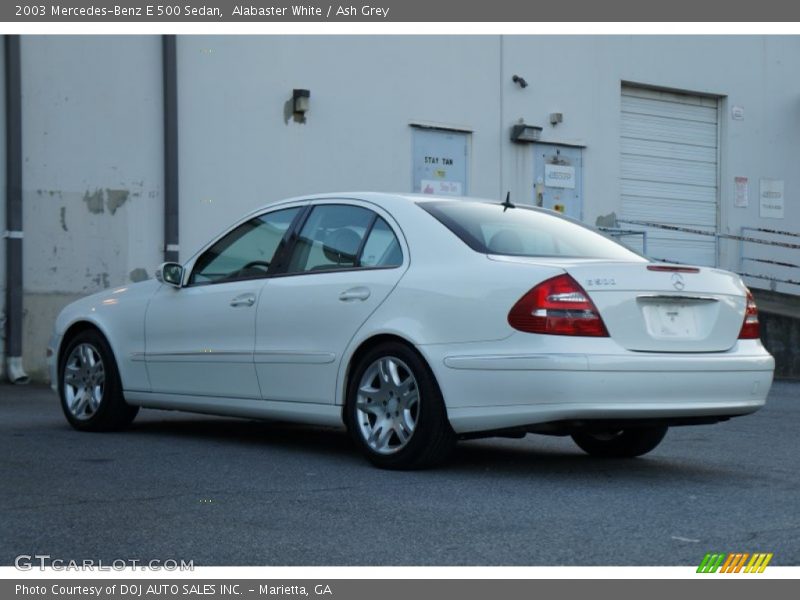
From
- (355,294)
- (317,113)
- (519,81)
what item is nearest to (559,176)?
(519,81)

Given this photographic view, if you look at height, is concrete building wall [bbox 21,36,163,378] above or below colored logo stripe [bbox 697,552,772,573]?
above

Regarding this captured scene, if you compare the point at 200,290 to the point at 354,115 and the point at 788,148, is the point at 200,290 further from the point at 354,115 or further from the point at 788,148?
the point at 788,148

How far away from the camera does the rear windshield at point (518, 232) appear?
22.0 ft

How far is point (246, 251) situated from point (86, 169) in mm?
6633

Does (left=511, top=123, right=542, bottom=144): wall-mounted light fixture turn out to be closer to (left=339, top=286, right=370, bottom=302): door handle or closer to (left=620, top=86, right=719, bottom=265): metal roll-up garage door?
(left=620, top=86, right=719, bottom=265): metal roll-up garage door

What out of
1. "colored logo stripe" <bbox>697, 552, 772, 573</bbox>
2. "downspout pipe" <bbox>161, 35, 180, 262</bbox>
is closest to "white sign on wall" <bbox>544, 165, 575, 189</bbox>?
"downspout pipe" <bbox>161, 35, 180, 262</bbox>

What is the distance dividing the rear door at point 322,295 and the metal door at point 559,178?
10771 mm

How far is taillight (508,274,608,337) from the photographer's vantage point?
20.0ft

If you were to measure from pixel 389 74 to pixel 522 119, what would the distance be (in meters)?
2.25

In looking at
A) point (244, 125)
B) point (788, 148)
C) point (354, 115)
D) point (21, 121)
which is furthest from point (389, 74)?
point (788, 148)

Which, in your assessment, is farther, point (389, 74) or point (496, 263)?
point (389, 74)

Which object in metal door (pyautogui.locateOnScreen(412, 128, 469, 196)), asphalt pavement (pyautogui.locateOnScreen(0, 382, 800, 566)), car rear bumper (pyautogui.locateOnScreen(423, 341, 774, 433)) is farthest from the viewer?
metal door (pyautogui.locateOnScreen(412, 128, 469, 196))

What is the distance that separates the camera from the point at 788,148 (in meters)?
21.5

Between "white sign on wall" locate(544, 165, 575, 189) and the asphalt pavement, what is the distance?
32.4ft
